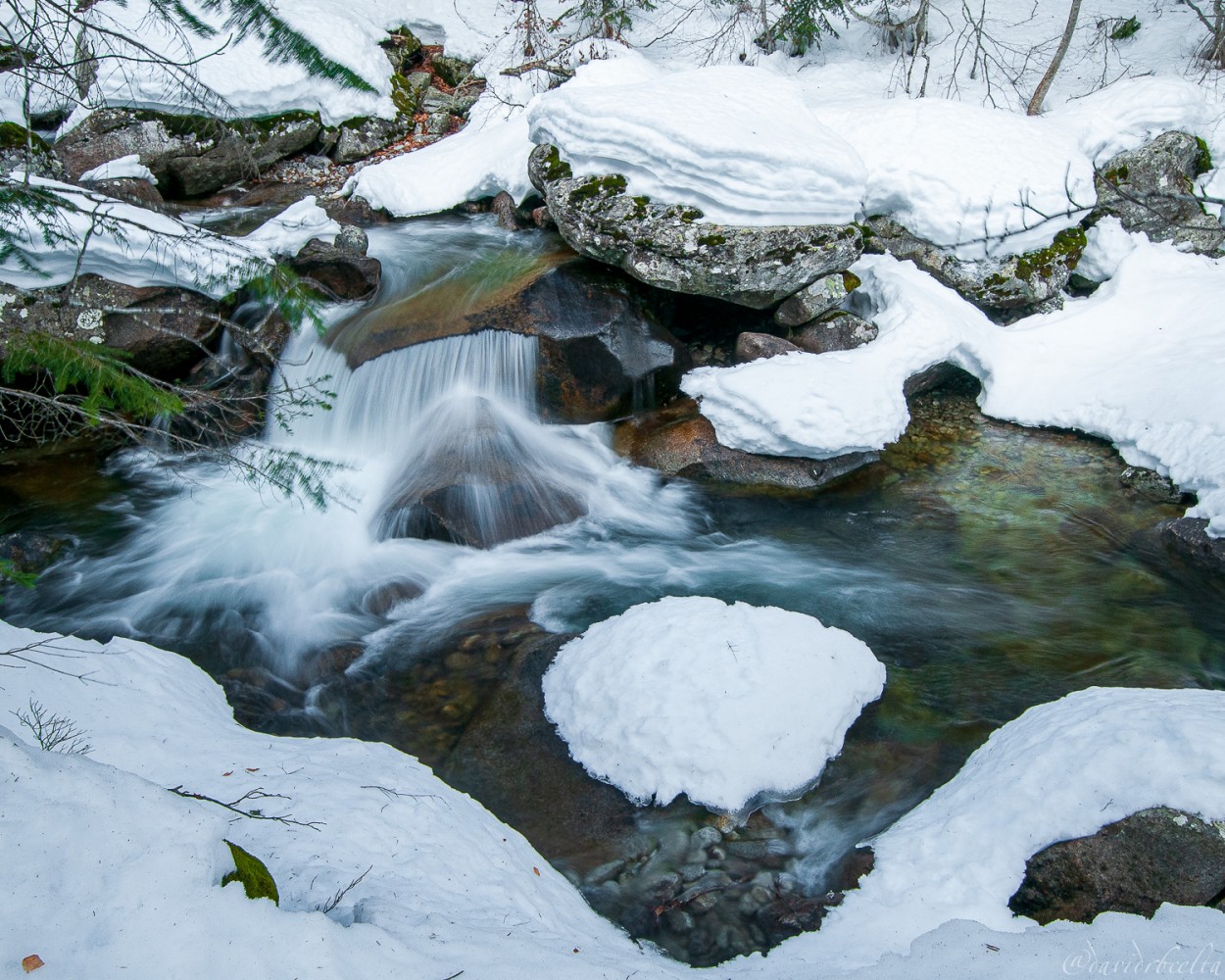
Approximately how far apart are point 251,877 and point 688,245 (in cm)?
523

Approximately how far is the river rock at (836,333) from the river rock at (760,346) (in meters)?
0.19

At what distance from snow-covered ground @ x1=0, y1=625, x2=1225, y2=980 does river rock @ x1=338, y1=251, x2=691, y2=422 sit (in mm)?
3493

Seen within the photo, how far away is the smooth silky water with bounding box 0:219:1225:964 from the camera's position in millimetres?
3227

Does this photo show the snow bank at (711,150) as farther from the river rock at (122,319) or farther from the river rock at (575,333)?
the river rock at (122,319)

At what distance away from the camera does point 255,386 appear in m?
6.61

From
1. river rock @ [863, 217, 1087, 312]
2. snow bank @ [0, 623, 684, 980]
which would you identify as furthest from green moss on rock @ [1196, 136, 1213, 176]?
snow bank @ [0, 623, 684, 980]

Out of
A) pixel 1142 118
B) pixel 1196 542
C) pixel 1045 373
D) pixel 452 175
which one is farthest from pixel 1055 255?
pixel 452 175

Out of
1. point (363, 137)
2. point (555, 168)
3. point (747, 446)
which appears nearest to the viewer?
point (747, 446)

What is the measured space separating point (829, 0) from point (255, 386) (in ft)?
29.2

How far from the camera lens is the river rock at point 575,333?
6195mm

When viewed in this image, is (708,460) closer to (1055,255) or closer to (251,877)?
(1055,255)

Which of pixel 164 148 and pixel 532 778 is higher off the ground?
pixel 164 148

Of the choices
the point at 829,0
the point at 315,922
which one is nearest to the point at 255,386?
the point at 315,922

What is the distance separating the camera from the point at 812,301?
6.51 metres
